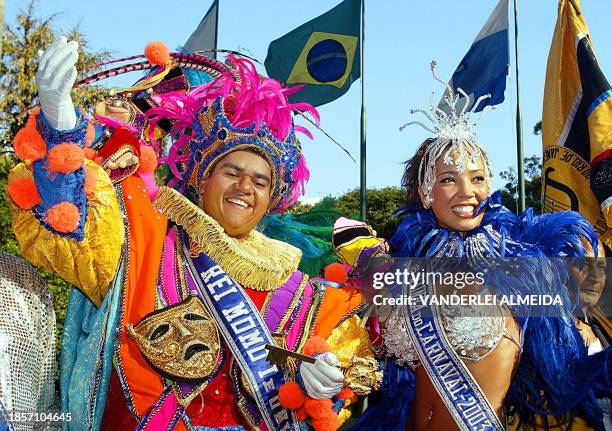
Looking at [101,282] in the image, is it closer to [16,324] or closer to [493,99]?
[16,324]

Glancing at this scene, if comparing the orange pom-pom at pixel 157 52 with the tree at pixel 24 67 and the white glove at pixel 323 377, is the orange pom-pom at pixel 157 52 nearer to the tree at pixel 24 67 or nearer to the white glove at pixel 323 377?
the white glove at pixel 323 377

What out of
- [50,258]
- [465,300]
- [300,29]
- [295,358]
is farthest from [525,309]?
[300,29]

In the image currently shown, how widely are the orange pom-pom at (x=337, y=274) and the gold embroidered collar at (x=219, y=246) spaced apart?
12.9 inches

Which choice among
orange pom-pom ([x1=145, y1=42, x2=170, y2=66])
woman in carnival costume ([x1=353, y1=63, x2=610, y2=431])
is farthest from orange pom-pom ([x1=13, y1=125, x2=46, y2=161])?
woman in carnival costume ([x1=353, y1=63, x2=610, y2=431])

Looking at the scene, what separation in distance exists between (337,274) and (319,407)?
0.78 meters

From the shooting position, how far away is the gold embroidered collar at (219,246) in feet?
10.1

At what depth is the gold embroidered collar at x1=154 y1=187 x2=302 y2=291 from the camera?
3.09 metres

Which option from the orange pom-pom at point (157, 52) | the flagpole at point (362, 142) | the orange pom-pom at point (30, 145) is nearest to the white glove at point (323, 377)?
the orange pom-pom at point (30, 145)

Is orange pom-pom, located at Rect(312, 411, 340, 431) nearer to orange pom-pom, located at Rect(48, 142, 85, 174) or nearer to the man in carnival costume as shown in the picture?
the man in carnival costume

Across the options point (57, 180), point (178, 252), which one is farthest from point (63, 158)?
point (178, 252)

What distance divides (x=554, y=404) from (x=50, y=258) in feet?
7.72

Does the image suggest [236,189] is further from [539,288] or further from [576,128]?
[576,128]

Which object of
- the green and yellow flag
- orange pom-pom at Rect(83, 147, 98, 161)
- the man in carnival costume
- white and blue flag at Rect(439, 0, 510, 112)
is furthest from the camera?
white and blue flag at Rect(439, 0, 510, 112)

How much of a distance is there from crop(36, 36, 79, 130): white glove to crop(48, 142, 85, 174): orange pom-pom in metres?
0.11
